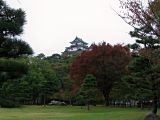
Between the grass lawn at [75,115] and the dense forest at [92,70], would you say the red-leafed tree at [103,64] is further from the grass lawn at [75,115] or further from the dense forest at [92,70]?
the grass lawn at [75,115]

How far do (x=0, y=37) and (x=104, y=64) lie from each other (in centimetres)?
1881

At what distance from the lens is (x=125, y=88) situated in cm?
2470

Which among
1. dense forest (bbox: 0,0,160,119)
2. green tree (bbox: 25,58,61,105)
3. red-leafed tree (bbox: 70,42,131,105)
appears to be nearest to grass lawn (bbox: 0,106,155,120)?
dense forest (bbox: 0,0,160,119)

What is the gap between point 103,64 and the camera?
25562 millimetres

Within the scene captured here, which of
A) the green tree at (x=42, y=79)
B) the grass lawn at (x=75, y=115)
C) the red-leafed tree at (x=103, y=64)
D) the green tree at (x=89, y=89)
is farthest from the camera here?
the green tree at (x=42, y=79)

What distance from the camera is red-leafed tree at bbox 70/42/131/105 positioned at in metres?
25.2

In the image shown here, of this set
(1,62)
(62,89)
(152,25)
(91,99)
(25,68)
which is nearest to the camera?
(1,62)

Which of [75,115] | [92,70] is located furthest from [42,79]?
[75,115]

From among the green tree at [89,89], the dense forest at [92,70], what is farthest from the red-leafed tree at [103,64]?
the green tree at [89,89]

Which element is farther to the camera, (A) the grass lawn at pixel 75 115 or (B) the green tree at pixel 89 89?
(B) the green tree at pixel 89 89

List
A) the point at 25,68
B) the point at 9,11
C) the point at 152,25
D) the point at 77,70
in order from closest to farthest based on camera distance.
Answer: the point at 25,68 < the point at 152,25 < the point at 9,11 < the point at 77,70

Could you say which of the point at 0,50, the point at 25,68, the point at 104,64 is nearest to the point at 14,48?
the point at 0,50

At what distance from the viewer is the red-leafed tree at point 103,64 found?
2523 cm

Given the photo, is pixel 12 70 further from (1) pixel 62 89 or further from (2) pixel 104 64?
(1) pixel 62 89
